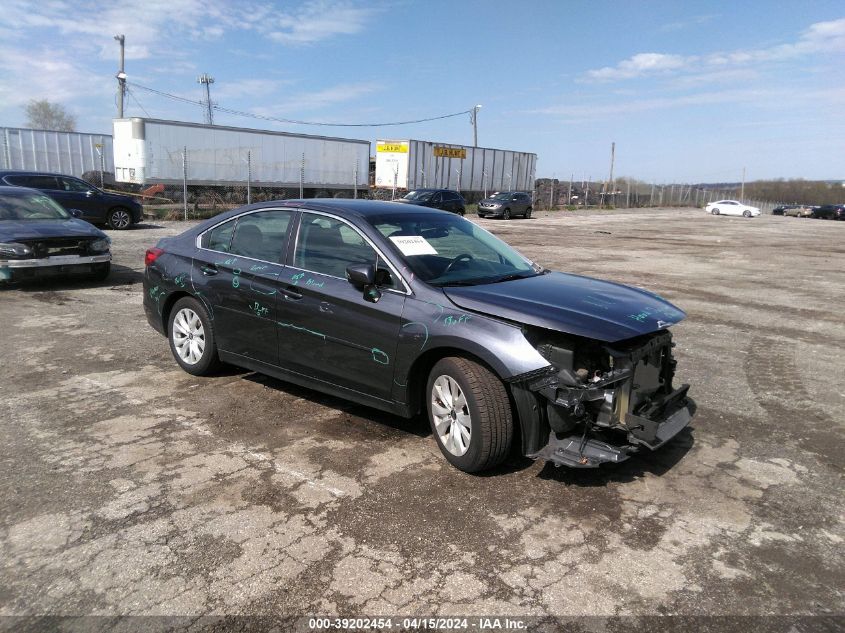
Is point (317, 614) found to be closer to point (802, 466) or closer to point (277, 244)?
point (277, 244)

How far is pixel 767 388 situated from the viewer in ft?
19.2

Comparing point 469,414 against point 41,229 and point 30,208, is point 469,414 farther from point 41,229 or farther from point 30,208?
point 30,208

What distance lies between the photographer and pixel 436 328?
389 cm

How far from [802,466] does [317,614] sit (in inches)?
130

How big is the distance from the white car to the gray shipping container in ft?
154

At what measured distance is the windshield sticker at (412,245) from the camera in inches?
173

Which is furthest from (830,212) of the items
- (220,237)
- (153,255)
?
(153,255)

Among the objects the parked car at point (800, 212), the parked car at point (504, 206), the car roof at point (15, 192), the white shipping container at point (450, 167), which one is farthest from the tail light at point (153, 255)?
the parked car at point (800, 212)

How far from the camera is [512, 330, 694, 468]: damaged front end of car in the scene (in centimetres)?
353

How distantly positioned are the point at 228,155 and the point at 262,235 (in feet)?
84.2

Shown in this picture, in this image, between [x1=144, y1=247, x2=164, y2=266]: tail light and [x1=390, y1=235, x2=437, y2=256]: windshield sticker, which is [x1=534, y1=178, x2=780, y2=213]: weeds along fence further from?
[x1=390, y1=235, x2=437, y2=256]: windshield sticker

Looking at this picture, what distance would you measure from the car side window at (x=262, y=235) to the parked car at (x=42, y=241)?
541 cm

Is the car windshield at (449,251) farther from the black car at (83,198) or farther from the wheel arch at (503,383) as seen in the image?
the black car at (83,198)

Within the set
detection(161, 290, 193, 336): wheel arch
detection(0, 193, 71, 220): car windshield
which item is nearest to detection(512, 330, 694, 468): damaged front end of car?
detection(161, 290, 193, 336): wheel arch
